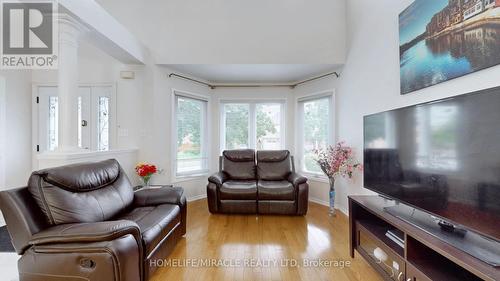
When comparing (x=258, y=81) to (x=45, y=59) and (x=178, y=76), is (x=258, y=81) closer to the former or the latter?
(x=178, y=76)

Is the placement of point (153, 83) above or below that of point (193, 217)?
above

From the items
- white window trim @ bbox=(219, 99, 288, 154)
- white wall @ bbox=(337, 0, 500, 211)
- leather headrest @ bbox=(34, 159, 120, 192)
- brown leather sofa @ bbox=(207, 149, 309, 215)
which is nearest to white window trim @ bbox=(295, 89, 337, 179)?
white wall @ bbox=(337, 0, 500, 211)

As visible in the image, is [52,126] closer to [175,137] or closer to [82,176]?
[175,137]

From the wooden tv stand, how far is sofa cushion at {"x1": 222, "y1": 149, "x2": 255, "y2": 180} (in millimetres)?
2093

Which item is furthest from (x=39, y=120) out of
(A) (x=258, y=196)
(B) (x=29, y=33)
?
(A) (x=258, y=196)

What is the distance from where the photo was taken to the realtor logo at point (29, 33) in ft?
7.49

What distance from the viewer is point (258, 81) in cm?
436

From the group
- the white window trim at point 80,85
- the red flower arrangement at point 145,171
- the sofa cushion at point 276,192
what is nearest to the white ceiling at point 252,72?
the white window trim at point 80,85

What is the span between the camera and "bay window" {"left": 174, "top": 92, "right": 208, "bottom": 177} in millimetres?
3949

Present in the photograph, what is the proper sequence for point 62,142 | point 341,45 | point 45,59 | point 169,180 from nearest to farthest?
1. point 62,142
2. point 45,59
3. point 341,45
4. point 169,180

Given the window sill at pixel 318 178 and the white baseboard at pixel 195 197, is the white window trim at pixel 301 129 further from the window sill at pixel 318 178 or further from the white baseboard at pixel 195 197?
the white baseboard at pixel 195 197

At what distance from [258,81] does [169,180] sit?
253 cm

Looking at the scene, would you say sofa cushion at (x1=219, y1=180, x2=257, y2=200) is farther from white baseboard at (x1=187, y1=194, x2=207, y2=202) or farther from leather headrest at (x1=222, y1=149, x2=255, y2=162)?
white baseboard at (x1=187, y1=194, x2=207, y2=202)

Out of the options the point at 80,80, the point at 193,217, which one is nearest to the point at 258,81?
the point at 193,217
